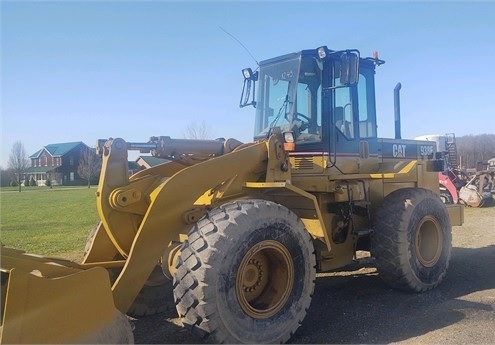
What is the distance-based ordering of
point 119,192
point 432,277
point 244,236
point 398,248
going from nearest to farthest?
point 244,236, point 119,192, point 398,248, point 432,277

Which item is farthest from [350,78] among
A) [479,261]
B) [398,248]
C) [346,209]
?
[479,261]

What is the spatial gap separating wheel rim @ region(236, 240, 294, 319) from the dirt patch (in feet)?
1.55

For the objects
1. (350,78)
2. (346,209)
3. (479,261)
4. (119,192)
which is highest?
(350,78)

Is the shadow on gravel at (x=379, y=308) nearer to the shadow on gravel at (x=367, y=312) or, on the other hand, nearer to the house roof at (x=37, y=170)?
the shadow on gravel at (x=367, y=312)

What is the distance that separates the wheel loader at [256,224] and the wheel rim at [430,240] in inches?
0.8

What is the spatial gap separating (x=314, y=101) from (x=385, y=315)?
2762mm

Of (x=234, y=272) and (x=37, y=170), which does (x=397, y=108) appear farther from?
(x=37, y=170)

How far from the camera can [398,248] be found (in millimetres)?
6027

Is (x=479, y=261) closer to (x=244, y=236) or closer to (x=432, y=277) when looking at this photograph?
(x=432, y=277)

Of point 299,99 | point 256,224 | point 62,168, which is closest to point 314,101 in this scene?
point 299,99

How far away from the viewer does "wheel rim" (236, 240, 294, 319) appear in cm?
454

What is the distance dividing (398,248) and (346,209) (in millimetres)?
817

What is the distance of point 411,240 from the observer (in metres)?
6.18

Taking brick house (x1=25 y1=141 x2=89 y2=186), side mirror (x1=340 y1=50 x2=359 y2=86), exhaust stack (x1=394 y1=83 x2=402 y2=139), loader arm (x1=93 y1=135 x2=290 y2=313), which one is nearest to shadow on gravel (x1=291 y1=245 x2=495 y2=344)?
loader arm (x1=93 y1=135 x2=290 y2=313)
